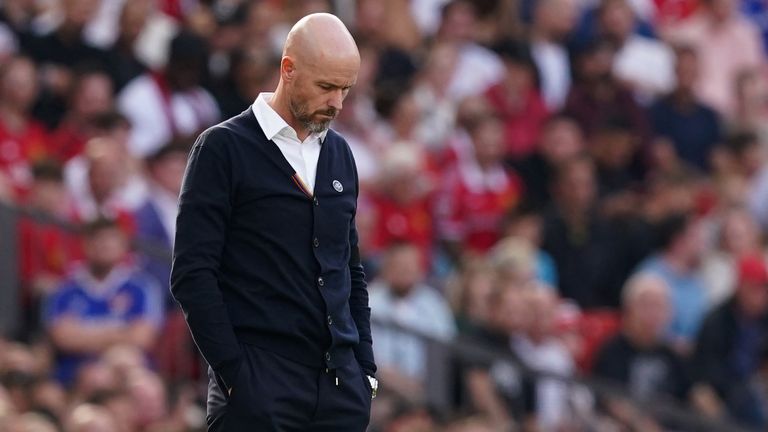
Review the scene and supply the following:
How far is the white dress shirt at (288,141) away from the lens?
4520mm

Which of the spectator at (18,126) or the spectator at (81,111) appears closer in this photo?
the spectator at (18,126)

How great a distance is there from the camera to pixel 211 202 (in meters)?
4.36

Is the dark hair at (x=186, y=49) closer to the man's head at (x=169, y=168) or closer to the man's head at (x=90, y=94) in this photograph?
the man's head at (x=90, y=94)

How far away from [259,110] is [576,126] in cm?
886

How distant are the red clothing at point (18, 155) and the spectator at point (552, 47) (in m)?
4.69

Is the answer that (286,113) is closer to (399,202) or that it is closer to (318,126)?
(318,126)

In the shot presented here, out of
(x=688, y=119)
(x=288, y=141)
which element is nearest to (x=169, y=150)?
(x=288, y=141)

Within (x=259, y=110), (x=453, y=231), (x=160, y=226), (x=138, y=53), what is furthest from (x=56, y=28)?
(x=259, y=110)

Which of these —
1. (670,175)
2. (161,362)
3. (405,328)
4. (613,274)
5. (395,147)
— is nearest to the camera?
(161,362)

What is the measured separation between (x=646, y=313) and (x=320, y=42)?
253 inches

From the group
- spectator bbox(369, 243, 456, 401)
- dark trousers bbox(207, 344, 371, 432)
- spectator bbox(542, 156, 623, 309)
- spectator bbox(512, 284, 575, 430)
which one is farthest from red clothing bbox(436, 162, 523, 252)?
dark trousers bbox(207, 344, 371, 432)

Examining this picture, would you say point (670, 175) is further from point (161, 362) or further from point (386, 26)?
point (161, 362)

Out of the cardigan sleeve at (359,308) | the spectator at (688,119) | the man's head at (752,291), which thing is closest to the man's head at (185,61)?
the man's head at (752,291)

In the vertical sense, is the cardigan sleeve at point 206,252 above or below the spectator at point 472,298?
above
